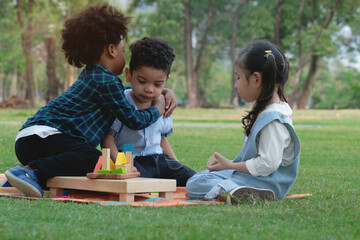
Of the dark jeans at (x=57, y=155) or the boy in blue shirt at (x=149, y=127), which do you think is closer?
the dark jeans at (x=57, y=155)

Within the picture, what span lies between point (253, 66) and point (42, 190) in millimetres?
1825

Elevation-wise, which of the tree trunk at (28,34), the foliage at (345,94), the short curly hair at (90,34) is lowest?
the foliage at (345,94)

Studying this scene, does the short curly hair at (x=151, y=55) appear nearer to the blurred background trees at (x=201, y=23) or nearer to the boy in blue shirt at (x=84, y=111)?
the boy in blue shirt at (x=84, y=111)

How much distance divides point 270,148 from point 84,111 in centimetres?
151

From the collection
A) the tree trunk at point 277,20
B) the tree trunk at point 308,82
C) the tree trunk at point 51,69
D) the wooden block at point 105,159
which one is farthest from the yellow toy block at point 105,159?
the tree trunk at point 308,82

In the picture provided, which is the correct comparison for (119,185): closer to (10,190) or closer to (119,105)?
(119,105)

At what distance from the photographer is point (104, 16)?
4387 mm

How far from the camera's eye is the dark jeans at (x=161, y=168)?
4.53m

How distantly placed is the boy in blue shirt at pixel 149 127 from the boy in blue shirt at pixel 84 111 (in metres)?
0.13

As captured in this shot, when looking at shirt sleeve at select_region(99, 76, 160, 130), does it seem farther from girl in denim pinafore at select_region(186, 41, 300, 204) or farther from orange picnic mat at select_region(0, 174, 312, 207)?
girl in denim pinafore at select_region(186, 41, 300, 204)

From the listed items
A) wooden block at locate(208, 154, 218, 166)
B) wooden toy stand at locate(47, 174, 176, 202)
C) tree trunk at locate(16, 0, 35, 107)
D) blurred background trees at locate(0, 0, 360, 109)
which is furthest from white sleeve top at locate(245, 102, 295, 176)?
tree trunk at locate(16, 0, 35, 107)

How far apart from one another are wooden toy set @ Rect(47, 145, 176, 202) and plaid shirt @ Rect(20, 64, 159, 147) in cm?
36

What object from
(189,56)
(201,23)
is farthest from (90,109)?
(201,23)

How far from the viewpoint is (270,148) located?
3.76 meters
